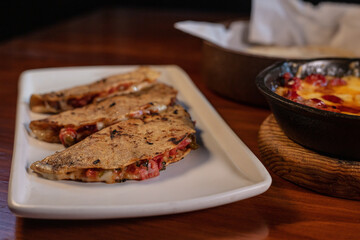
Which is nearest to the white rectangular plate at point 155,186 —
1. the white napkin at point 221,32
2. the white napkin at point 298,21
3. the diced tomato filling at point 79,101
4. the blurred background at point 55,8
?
the diced tomato filling at point 79,101

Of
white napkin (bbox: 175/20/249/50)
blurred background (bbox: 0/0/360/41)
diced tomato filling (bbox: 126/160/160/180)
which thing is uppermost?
white napkin (bbox: 175/20/249/50)

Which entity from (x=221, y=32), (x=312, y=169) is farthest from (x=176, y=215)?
(x=221, y=32)

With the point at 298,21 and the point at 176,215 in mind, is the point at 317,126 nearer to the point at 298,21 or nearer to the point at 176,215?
the point at 176,215

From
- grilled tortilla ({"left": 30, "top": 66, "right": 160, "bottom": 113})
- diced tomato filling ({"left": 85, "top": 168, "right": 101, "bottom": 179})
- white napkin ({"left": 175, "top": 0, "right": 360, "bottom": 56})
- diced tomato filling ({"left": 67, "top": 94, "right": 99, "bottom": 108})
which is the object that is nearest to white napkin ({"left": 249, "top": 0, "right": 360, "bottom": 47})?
white napkin ({"left": 175, "top": 0, "right": 360, "bottom": 56})

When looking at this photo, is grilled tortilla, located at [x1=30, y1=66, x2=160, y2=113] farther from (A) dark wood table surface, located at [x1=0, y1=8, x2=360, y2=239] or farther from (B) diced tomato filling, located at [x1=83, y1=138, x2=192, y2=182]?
(B) diced tomato filling, located at [x1=83, y1=138, x2=192, y2=182]

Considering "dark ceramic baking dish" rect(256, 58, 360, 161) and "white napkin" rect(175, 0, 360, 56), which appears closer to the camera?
"dark ceramic baking dish" rect(256, 58, 360, 161)

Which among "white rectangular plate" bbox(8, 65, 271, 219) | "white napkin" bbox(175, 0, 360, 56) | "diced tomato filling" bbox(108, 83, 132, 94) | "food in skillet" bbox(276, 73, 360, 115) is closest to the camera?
"white rectangular plate" bbox(8, 65, 271, 219)

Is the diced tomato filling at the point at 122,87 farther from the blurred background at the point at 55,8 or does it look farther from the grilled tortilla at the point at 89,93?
the blurred background at the point at 55,8

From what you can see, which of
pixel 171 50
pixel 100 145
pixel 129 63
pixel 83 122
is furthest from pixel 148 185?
pixel 171 50
